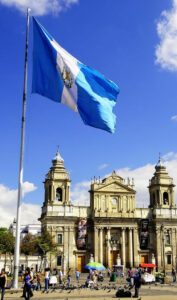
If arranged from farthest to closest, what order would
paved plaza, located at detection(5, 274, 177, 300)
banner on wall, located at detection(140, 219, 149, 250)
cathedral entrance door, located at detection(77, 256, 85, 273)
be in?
banner on wall, located at detection(140, 219, 149, 250) → cathedral entrance door, located at detection(77, 256, 85, 273) → paved plaza, located at detection(5, 274, 177, 300)

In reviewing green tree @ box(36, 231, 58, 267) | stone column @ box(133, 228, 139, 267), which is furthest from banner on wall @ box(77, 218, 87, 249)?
stone column @ box(133, 228, 139, 267)

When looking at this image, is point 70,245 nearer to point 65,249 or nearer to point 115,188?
point 65,249

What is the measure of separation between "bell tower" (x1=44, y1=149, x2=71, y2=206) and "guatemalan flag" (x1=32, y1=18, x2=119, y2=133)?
48701 millimetres

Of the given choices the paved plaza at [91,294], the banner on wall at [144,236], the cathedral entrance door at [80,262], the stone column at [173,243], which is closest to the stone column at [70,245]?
the cathedral entrance door at [80,262]

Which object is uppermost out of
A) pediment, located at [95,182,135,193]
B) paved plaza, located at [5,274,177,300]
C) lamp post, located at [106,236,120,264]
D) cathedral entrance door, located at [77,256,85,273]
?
pediment, located at [95,182,135,193]

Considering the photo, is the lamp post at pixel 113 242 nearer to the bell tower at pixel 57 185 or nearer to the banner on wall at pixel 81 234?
the banner on wall at pixel 81 234

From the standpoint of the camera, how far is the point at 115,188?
70625mm

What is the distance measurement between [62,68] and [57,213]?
49.3 metres

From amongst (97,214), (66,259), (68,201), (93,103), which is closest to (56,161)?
(68,201)

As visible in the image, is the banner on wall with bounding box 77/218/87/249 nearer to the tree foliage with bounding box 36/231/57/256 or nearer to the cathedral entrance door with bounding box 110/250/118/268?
the cathedral entrance door with bounding box 110/250/118/268

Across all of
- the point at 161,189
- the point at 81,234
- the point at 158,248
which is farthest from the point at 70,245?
the point at 161,189

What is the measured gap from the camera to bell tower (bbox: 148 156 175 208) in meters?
72.3

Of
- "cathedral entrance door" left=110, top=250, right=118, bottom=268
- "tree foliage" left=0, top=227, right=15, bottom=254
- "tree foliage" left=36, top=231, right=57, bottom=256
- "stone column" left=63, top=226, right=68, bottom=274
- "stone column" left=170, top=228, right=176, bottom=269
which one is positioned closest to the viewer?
"tree foliage" left=0, top=227, right=15, bottom=254

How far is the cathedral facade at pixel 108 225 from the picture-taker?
65.8 m
